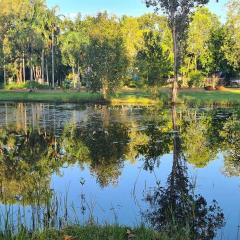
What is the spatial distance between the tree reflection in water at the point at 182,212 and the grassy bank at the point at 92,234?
647 mm

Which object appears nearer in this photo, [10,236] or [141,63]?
[10,236]

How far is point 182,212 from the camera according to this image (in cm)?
1095

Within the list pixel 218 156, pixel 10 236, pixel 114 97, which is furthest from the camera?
pixel 114 97

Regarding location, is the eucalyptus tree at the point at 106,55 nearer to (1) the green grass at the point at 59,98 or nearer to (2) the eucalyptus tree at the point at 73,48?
(1) the green grass at the point at 59,98

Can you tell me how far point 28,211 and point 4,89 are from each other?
67.8m

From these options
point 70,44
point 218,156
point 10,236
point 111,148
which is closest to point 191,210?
point 10,236

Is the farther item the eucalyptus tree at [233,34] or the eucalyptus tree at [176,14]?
the eucalyptus tree at [233,34]

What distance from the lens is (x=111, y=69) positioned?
163 ft

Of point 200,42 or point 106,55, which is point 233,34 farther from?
point 106,55

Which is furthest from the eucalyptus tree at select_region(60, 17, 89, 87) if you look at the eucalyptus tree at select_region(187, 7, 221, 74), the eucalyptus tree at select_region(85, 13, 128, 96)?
the eucalyptus tree at select_region(85, 13, 128, 96)

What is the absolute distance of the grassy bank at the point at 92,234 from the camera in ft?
27.4

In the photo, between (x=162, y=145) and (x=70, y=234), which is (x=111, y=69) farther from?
(x=70, y=234)

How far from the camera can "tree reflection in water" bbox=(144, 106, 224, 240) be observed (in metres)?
9.63

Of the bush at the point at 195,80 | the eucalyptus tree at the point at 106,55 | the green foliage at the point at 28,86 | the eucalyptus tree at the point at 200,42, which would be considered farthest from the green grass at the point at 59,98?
the eucalyptus tree at the point at 200,42
